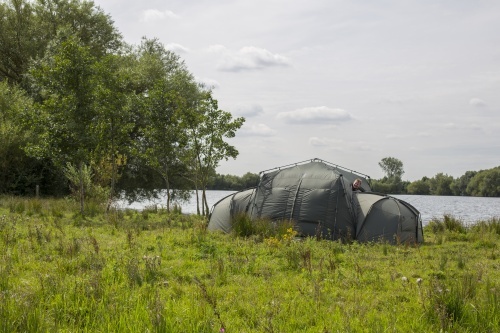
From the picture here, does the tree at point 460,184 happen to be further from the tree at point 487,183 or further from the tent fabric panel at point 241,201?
the tent fabric panel at point 241,201

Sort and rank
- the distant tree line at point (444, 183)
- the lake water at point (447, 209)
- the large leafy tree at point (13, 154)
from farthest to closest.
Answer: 1. the distant tree line at point (444, 183)
2. the lake water at point (447, 209)
3. the large leafy tree at point (13, 154)

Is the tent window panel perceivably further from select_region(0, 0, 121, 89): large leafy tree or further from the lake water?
select_region(0, 0, 121, 89): large leafy tree

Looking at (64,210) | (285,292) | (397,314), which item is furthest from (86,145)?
(397,314)

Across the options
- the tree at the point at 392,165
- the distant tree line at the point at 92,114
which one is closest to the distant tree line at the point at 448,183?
the tree at the point at 392,165

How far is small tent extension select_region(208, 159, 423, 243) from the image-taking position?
17344 mm

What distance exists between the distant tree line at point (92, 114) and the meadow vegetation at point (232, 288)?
1018cm

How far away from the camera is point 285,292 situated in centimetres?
819

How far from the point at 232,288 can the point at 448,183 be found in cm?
11595

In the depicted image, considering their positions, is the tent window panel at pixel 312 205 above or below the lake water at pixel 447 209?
above

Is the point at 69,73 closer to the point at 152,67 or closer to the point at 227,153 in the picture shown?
the point at 227,153

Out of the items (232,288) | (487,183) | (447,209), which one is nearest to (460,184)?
(487,183)

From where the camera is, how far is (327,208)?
1769 centimetres

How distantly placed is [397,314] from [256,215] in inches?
470

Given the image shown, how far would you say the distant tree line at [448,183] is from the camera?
97.9 metres
